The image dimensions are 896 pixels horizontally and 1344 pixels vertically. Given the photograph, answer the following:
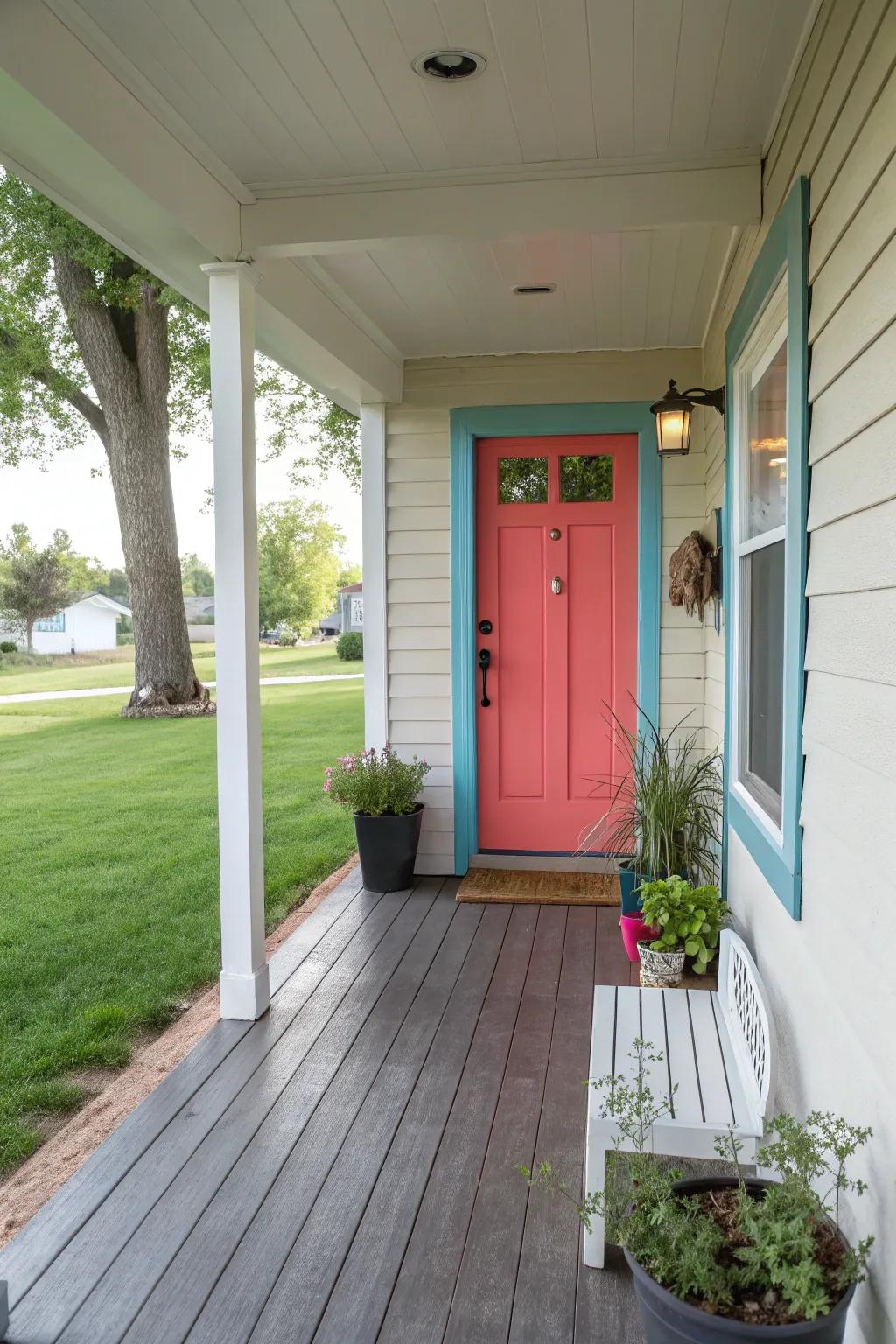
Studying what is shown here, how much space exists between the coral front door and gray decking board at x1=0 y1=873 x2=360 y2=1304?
2.21m

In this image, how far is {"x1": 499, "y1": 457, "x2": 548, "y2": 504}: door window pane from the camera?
5078mm

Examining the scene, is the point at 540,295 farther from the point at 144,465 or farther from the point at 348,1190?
the point at 144,465

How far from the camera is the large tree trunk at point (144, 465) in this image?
978 centimetres

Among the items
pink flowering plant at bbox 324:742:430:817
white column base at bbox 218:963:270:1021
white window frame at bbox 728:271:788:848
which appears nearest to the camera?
white window frame at bbox 728:271:788:848

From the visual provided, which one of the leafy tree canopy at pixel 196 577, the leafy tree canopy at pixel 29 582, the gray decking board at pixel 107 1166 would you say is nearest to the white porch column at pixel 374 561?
the gray decking board at pixel 107 1166

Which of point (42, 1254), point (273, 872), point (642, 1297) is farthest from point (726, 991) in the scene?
point (273, 872)

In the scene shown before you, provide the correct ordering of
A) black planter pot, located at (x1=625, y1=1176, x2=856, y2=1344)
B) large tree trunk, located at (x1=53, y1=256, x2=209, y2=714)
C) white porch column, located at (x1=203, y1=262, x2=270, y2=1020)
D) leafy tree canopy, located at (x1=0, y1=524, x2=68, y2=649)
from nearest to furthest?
1. black planter pot, located at (x1=625, y1=1176, x2=856, y2=1344)
2. white porch column, located at (x1=203, y1=262, x2=270, y2=1020)
3. large tree trunk, located at (x1=53, y1=256, x2=209, y2=714)
4. leafy tree canopy, located at (x1=0, y1=524, x2=68, y2=649)

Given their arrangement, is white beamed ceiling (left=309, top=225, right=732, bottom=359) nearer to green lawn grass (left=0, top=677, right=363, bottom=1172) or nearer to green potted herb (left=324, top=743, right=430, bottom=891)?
green potted herb (left=324, top=743, right=430, bottom=891)

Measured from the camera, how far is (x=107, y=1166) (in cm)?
242

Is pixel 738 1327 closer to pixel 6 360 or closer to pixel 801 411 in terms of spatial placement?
pixel 801 411

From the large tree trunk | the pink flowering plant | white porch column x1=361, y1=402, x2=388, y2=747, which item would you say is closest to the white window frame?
the pink flowering plant

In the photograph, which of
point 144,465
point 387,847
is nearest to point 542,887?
point 387,847

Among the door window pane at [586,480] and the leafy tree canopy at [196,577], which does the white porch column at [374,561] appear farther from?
the leafy tree canopy at [196,577]

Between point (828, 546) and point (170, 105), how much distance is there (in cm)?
193
